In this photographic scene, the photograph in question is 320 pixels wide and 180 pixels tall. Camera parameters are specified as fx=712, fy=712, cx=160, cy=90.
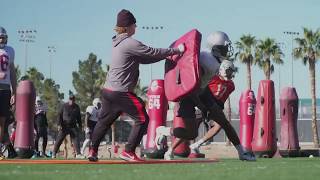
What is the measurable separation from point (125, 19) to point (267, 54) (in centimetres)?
6196

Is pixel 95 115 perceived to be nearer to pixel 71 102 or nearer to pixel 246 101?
pixel 71 102

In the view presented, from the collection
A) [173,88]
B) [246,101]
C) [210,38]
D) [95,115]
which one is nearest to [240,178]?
[173,88]

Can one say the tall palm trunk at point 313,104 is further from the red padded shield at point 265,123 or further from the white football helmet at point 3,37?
the white football helmet at point 3,37

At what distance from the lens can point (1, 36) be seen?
35.8 feet

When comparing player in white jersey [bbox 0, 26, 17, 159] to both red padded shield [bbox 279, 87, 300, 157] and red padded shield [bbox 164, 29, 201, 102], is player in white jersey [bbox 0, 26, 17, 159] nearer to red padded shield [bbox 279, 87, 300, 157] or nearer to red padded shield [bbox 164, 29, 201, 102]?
red padded shield [bbox 164, 29, 201, 102]

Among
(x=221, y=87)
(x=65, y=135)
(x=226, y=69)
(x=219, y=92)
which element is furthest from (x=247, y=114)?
(x=226, y=69)

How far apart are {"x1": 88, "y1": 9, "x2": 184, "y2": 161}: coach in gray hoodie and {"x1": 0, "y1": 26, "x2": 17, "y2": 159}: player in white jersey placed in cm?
182

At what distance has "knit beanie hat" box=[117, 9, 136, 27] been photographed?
368 inches

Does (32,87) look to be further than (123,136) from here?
No

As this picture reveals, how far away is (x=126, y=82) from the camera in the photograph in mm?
9195

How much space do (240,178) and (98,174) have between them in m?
1.30

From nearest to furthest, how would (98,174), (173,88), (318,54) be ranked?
1. (98,174)
2. (173,88)
3. (318,54)

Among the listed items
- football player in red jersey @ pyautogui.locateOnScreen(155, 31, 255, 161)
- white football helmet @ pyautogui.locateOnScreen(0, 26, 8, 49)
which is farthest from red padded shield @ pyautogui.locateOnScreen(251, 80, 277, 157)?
white football helmet @ pyautogui.locateOnScreen(0, 26, 8, 49)

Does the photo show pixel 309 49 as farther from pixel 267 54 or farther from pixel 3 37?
pixel 3 37
